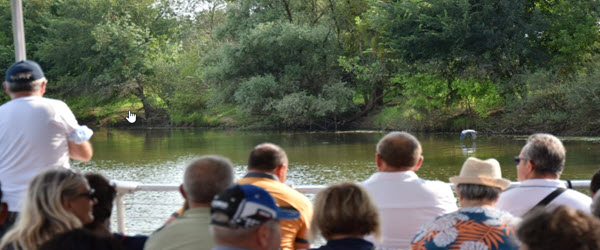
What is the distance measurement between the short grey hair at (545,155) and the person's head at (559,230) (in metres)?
1.62

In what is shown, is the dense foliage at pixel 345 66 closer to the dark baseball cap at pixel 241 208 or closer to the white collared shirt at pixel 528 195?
the white collared shirt at pixel 528 195

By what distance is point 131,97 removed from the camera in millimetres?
41531

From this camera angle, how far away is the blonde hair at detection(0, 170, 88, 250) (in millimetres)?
2281

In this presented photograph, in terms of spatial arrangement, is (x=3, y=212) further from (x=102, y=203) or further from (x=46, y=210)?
(x=46, y=210)

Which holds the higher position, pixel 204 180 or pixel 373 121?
pixel 204 180

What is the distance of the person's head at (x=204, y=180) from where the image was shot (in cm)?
240

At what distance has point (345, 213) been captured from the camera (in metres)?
2.45

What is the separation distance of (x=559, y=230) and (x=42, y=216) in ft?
5.17

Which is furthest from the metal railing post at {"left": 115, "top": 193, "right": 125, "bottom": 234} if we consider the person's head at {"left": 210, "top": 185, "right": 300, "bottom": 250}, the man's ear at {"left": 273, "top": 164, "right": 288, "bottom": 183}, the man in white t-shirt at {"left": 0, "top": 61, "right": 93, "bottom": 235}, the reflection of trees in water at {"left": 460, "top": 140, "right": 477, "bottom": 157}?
the reflection of trees in water at {"left": 460, "top": 140, "right": 477, "bottom": 157}

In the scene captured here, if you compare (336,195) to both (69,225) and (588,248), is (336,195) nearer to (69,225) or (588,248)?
(69,225)

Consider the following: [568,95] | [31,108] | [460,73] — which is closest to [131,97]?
[460,73]

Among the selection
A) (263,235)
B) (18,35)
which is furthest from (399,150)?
(18,35)

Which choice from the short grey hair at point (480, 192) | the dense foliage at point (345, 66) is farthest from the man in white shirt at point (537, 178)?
the dense foliage at point (345, 66)

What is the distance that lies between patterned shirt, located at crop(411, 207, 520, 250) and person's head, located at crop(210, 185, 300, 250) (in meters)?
0.95
